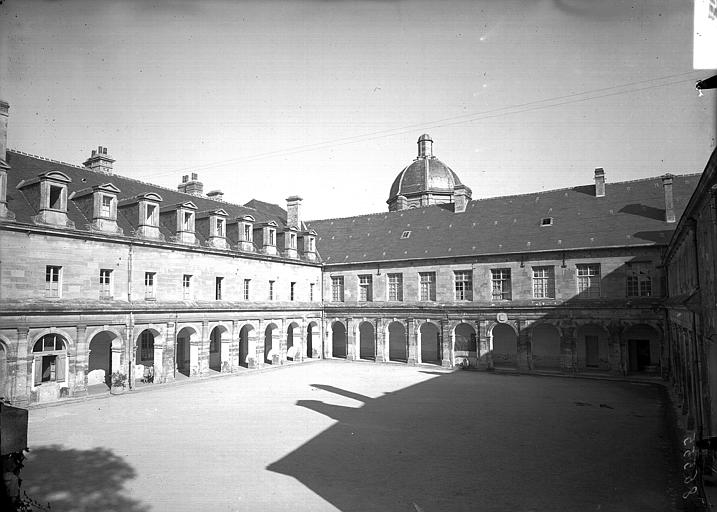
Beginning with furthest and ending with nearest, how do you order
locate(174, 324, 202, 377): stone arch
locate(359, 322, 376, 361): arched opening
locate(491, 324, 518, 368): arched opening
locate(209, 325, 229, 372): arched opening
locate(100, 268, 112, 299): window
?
locate(359, 322, 376, 361): arched opening < locate(491, 324, 518, 368): arched opening < locate(209, 325, 229, 372): arched opening < locate(174, 324, 202, 377): stone arch < locate(100, 268, 112, 299): window

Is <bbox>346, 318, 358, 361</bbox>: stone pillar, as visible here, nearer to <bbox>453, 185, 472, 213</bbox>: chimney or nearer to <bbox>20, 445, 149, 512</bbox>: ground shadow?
<bbox>453, 185, 472, 213</bbox>: chimney

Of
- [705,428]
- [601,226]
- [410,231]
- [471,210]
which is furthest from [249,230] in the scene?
[705,428]

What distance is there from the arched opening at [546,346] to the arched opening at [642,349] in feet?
13.6

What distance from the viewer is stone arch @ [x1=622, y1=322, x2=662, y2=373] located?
2844 cm

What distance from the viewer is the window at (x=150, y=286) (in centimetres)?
2563

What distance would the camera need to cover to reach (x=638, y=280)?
89.3 ft

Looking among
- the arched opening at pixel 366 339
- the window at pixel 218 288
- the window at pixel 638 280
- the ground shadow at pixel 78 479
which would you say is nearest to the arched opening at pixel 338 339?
the arched opening at pixel 366 339

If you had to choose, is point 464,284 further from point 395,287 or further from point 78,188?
point 78,188

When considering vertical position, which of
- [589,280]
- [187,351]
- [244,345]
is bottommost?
[244,345]

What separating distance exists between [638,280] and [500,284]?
775cm

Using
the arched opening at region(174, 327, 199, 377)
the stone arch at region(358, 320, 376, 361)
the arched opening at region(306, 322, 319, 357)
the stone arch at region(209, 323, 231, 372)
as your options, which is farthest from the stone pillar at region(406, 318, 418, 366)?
the arched opening at region(174, 327, 199, 377)

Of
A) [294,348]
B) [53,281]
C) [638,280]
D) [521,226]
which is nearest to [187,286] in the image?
[53,281]

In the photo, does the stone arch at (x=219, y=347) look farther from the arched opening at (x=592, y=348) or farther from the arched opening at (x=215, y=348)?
the arched opening at (x=592, y=348)

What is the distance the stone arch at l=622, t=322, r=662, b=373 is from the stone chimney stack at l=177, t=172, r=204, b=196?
98.2ft
